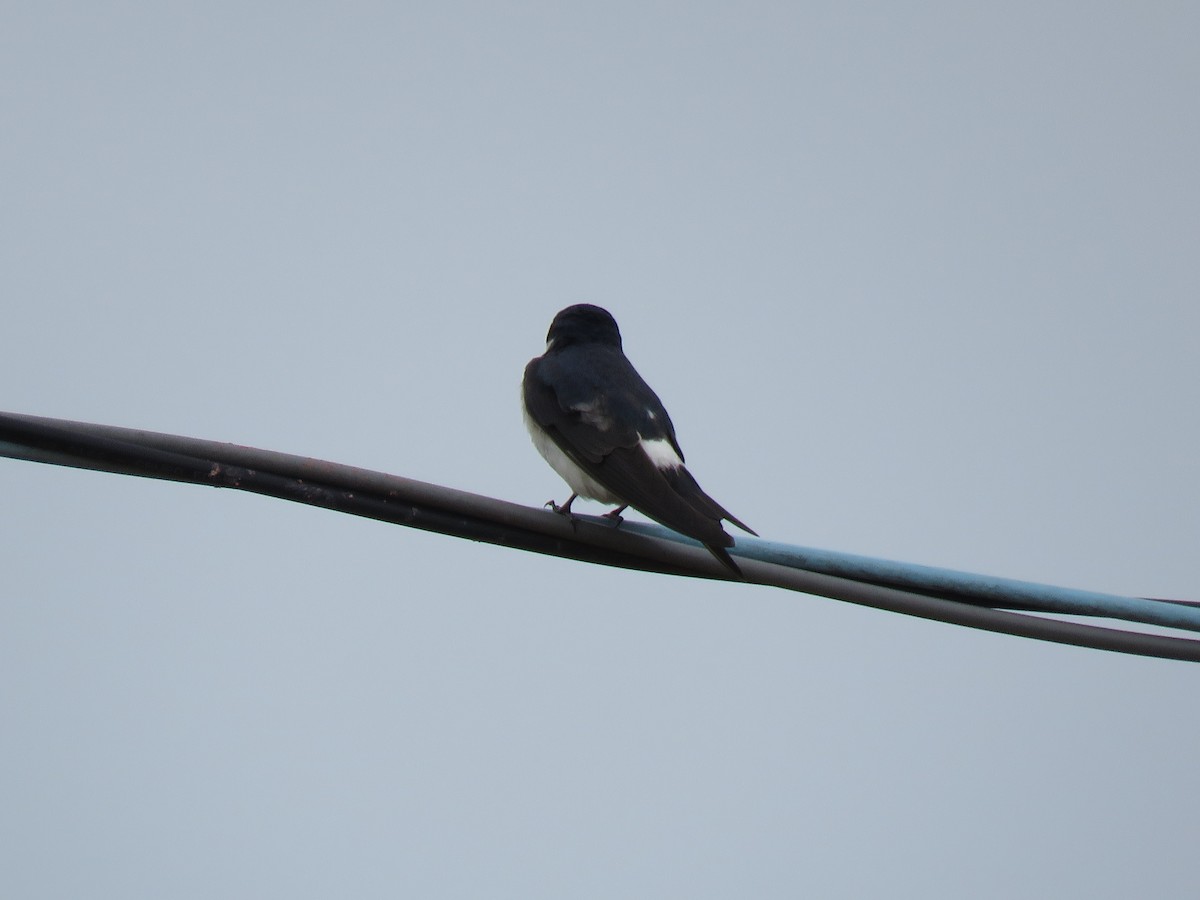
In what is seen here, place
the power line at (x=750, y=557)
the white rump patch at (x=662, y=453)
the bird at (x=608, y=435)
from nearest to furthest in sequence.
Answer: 1. the power line at (x=750, y=557)
2. the bird at (x=608, y=435)
3. the white rump patch at (x=662, y=453)

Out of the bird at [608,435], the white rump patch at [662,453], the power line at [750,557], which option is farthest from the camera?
the white rump patch at [662,453]

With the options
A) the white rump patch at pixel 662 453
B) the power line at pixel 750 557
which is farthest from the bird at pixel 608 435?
the power line at pixel 750 557

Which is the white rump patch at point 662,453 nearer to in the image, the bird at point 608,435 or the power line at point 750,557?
the bird at point 608,435

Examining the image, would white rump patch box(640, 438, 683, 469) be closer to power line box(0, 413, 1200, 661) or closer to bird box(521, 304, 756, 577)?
bird box(521, 304, 756, 577)

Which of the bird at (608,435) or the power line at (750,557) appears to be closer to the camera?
the power line at (750,557)

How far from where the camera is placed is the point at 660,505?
11.0ft

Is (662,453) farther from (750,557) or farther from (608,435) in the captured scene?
(750,557)

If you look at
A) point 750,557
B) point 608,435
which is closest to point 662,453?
point 608,435

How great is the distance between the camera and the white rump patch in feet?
12.5

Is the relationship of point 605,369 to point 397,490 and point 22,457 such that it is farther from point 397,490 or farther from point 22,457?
point 22,457

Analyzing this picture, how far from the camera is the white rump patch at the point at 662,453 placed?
150 inches

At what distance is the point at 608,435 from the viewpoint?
3938mm

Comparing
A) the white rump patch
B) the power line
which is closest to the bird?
the white rump patch

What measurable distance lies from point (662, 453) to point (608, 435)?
0.52 ft
